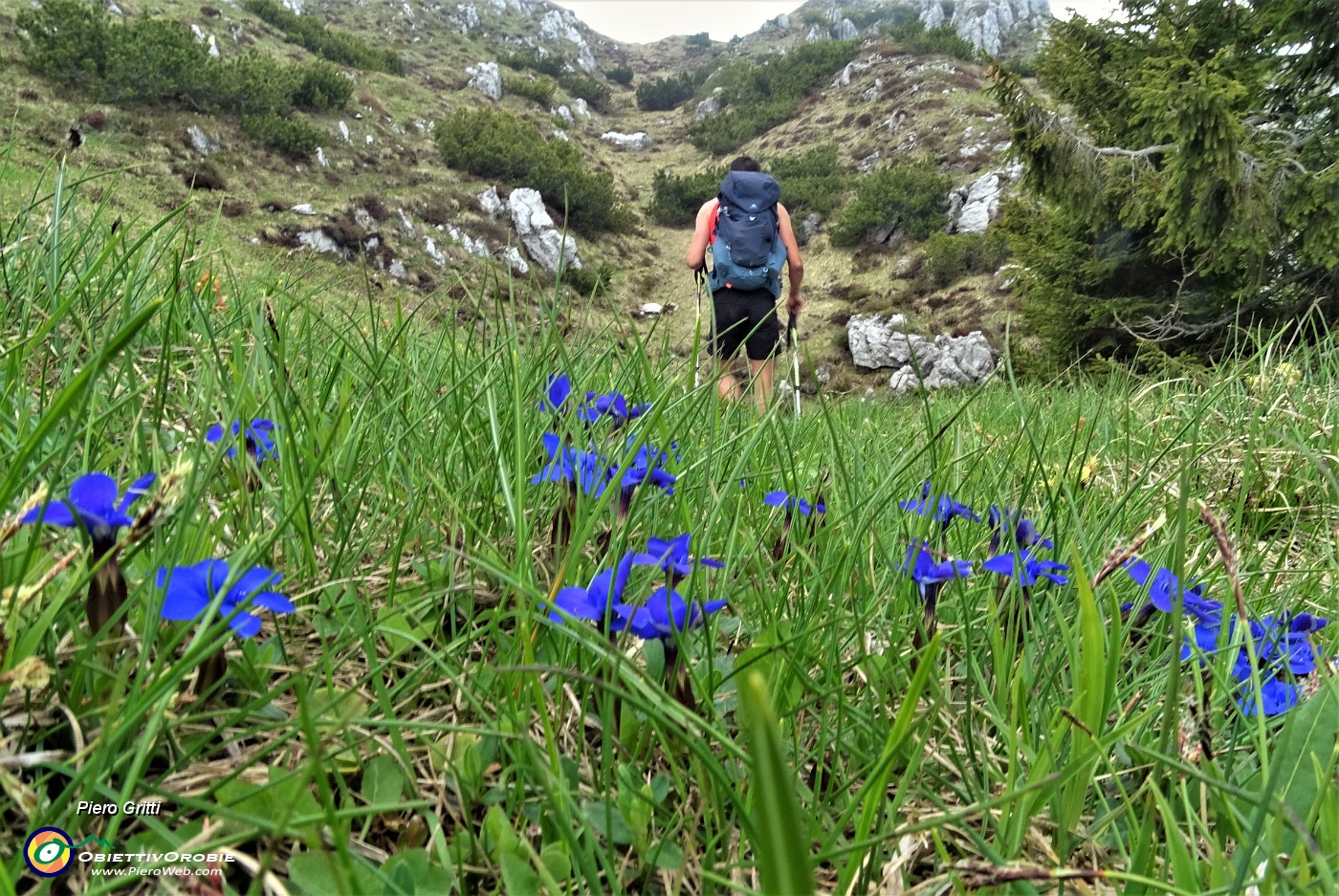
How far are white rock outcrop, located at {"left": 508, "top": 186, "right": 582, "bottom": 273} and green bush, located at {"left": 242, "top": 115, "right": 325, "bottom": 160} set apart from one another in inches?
207

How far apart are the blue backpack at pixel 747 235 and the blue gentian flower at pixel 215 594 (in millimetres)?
5565

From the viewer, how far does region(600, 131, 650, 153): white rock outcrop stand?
112 ft

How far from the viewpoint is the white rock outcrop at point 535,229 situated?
70.1 ft

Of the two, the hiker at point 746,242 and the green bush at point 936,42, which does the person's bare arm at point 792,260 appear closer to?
the hiker at point 746,242

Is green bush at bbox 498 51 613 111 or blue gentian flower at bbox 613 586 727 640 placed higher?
green bush at bbox 498 51 613 111

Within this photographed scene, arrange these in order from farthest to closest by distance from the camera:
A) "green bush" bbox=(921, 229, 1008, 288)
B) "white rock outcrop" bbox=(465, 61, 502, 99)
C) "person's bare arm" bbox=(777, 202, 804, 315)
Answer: "white rock outcrop" bbox=(465, 61, 502, 99), "green bush" bbox=(921, 229, 1008, 288), "person's bare arm" bbox=(777, 202, 804, 315)

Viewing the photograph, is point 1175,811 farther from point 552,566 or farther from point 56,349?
point 56,349

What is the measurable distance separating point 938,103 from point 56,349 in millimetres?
32351

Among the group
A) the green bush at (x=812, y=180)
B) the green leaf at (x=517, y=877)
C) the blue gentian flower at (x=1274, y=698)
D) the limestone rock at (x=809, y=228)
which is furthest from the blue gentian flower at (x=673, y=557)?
the limestone rock at (x=809, y=228)

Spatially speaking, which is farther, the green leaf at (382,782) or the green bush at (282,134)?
the green bush at (282,134)

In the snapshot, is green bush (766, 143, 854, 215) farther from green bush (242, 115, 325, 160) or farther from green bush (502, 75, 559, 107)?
green bush (242, 115, 325, 160)

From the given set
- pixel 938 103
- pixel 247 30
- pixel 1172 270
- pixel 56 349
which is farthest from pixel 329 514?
pixel 938 103

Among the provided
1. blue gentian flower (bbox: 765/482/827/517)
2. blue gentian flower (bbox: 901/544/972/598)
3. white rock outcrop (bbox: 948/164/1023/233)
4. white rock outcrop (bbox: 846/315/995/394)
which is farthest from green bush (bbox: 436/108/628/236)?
blue gentian flower (bbox: 901/544/972/598)

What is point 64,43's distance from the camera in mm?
16625
